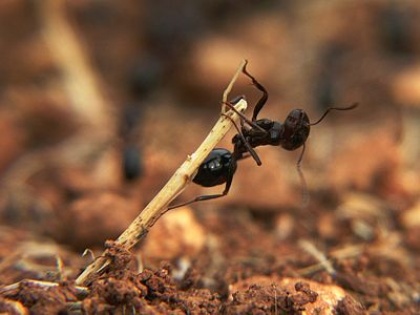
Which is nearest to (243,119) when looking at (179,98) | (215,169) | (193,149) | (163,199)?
(215,169)

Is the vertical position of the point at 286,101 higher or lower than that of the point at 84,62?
lower

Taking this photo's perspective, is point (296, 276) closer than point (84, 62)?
Yes

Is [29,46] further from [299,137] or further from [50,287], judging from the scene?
[50,287]

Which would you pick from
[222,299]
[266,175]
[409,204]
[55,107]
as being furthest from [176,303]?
[55,107]

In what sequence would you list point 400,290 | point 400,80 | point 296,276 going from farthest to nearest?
1. point 400,80
2. point 400,290
3. point 296,276

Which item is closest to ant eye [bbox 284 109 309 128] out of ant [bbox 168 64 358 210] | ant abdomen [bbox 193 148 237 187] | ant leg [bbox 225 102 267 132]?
ant [bbox 168 64 358 210]

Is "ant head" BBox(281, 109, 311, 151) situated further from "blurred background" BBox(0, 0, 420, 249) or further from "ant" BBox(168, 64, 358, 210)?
"blurred background" BBox(0, 0, 420, 249)

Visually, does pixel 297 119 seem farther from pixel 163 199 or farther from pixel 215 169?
pixel 163 199

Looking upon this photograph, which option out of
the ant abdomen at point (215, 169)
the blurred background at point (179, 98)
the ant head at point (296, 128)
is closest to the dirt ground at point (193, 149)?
the blurred background at point (179, 98)
